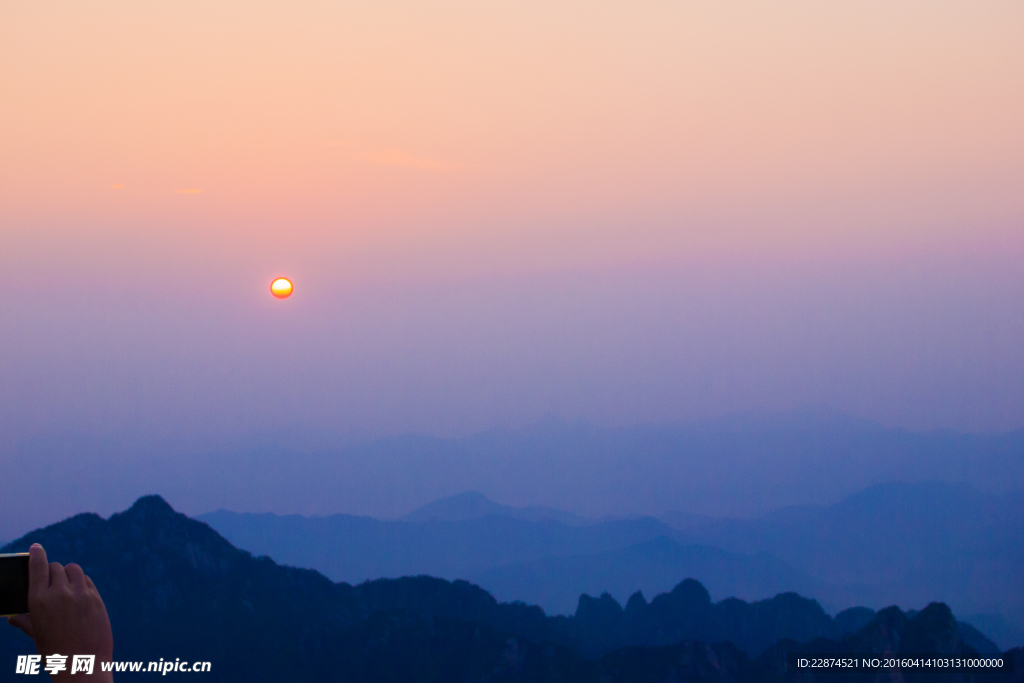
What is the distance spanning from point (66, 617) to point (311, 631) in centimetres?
16643

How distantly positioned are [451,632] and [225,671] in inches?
1488

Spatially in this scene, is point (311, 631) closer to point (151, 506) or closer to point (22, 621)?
point (151, 506)

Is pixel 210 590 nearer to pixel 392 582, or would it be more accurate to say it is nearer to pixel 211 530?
pixel 211 530

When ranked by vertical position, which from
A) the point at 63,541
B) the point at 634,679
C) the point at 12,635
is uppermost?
the point at 63,541

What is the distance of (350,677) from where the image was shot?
149m

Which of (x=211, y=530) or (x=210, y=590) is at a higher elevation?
(x=211, y=530)

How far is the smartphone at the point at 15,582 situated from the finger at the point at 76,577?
257mm

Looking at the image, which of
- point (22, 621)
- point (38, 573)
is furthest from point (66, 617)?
point (22, 621)

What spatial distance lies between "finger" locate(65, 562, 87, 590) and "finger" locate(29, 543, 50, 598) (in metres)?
0.10

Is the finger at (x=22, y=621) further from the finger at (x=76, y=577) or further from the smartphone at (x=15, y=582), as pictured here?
the finger at (x=76, y=577)

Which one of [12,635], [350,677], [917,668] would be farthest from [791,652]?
[12,635]

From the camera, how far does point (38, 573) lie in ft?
13.9

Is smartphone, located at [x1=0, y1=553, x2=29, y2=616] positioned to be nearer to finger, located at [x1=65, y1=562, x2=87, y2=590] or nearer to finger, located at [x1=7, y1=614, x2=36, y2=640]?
finger, located at [x1=7, y1=614, x2=36, y2=640]

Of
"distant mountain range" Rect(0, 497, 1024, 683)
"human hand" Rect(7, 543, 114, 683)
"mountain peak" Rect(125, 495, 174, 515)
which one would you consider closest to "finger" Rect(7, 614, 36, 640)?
"human hand" Rect(7, 543, 114, 683)
